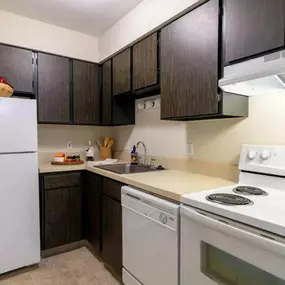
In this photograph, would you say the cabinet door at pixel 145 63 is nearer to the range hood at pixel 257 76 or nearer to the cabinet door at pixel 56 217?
the range hood at pixel 257 76

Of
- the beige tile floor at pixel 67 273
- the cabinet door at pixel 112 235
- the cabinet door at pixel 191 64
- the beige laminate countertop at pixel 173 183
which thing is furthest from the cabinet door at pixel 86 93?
the beige tile floor at pixel 67 273

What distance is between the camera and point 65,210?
7.94ft

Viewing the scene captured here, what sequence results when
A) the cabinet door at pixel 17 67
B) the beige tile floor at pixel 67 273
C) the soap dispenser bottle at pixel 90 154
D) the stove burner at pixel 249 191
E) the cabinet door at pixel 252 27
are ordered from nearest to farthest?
1. the cabinet door at pixel 252 27
2. the stove burner at pixel 249 191
3. the beige tile floor at pixel 67 273
4. the cabinet door at pixel 17 67
5. the soap dispenser bottle at pixel 90 154

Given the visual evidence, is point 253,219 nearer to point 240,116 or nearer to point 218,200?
point 218,200

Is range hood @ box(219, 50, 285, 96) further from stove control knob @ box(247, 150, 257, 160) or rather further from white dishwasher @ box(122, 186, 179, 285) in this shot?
white dishwasher @ box(122, 186, 179, 285)

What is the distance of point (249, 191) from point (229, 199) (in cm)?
25

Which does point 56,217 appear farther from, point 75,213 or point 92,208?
point 92,208

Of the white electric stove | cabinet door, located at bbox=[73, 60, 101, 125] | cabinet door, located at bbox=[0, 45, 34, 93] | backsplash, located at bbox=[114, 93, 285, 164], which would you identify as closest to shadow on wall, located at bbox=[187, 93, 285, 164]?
backsplash, located at bbox=[114, 93, 285, 164]

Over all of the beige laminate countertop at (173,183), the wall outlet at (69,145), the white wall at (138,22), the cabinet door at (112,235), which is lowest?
the cabinet door at (112,235)

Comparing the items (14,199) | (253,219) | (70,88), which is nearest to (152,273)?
(253,219)

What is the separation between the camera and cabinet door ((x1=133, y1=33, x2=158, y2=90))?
201 cm

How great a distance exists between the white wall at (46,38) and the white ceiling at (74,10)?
0.23ft

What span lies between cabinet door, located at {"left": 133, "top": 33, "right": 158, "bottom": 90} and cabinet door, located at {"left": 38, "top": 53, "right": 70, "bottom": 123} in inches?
34.7

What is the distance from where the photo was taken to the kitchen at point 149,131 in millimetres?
1205
